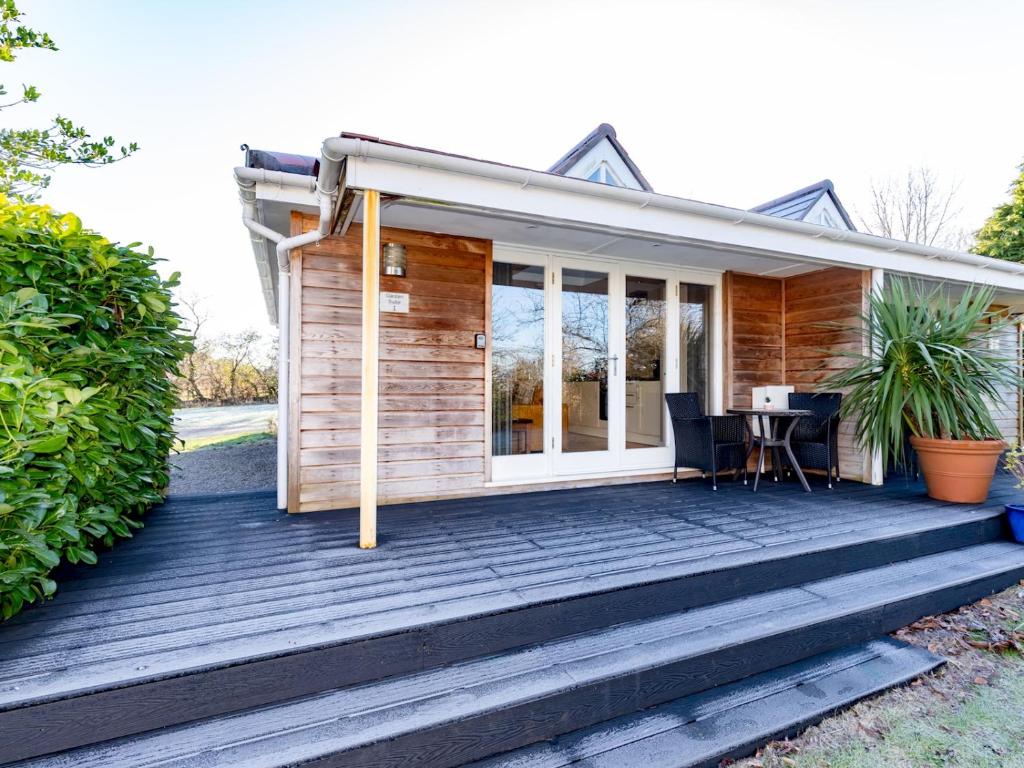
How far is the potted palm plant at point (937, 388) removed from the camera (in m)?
3.80

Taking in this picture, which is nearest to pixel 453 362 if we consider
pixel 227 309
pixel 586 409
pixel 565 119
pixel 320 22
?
pixel 586 409

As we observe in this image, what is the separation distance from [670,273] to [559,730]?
4.16 meters

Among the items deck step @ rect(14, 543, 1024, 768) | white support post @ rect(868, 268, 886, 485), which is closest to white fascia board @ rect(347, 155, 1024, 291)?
white support post @ rect(868, 268, 886, 485)

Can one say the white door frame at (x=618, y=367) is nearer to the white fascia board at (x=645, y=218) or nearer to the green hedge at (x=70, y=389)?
the white fascia board at (x=645, y=218)

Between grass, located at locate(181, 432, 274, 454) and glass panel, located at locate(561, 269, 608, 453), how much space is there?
24.2ft

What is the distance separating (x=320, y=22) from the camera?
6.67 meters

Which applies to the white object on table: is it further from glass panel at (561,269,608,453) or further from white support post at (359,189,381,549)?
white support post at (359,189,381,549)

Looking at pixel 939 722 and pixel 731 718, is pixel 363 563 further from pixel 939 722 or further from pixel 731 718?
pixel 939 722

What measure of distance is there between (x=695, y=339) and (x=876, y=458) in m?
1.93

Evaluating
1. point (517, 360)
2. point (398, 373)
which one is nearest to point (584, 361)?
point (517, 360)

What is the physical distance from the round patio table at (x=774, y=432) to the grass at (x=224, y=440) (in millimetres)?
8665

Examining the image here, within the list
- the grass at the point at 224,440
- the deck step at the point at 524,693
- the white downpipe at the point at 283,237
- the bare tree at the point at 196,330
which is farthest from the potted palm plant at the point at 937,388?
the bare tree at the point at 196,330

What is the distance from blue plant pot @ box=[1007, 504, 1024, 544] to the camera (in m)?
3.45

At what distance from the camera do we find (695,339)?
16.8ft
